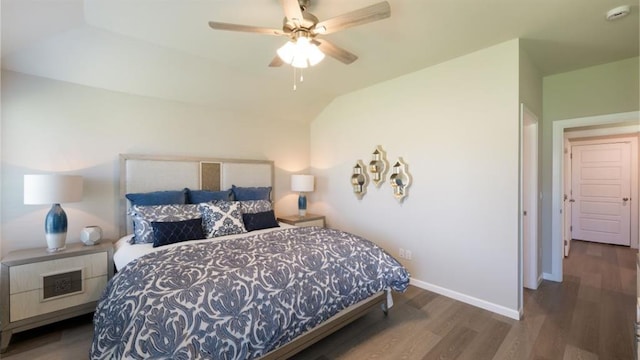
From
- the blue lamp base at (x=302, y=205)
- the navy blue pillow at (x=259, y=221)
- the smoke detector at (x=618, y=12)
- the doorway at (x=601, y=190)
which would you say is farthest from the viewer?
the doorway at (x=601, y=190)

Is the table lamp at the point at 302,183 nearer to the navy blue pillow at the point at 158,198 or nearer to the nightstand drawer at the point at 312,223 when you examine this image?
the nightstand drawer at the point at 312,223

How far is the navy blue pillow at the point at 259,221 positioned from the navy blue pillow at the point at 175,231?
0.54 metres

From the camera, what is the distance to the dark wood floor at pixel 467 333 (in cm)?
205

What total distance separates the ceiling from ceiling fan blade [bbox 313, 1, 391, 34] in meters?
0.34

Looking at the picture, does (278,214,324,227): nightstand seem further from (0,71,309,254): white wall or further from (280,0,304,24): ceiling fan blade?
(280,0,304,24): ceiling fan blade

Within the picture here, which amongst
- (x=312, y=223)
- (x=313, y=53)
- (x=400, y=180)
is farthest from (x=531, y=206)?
(x=313, y=53)

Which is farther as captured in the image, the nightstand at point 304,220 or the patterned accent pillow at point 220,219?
the nightstand at point 304,220

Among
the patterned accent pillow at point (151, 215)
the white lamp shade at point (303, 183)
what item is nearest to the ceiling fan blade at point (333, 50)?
the patterned accent pillow at point (151, 215)

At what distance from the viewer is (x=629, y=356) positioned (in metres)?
2.01

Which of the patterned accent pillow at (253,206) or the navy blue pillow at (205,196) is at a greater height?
the navy blue pillow at (205,196)

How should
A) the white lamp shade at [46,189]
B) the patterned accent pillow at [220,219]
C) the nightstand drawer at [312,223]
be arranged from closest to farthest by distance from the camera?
the white lamp shade at [46,189], the patterned accent pillow at [220,219], the nightstand drawer at [312,223]

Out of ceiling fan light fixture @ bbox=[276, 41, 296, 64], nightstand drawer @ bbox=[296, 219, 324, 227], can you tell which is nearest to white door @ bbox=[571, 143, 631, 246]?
nightstand drawer @ bbox=[296, 219, 324, 227]

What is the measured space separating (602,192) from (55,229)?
864 cm

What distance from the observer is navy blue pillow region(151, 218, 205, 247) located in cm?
250
